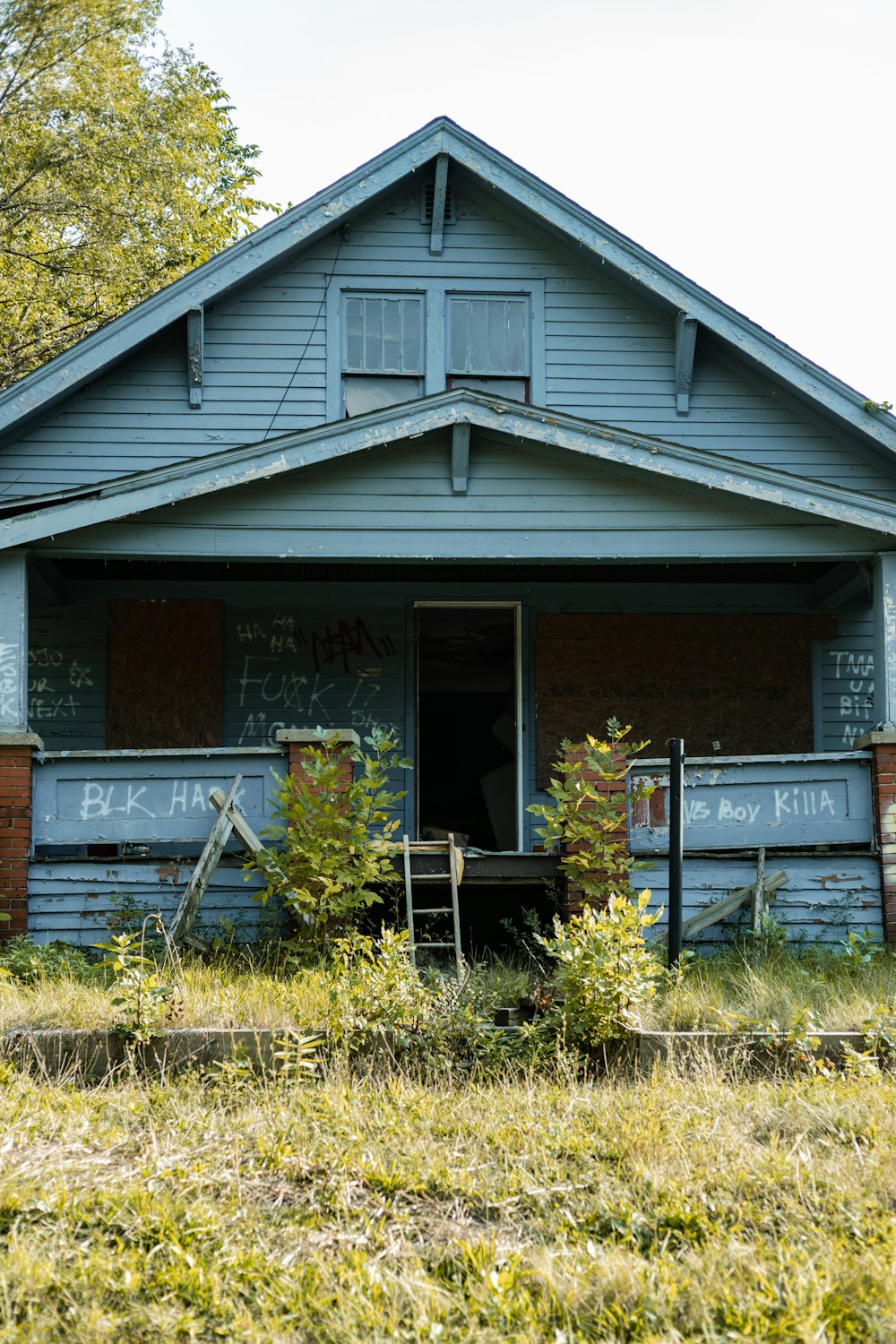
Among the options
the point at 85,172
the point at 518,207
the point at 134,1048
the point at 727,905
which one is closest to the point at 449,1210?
the point at 134,1048

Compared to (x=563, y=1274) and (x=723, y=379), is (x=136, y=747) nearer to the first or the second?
(x=723, y=379)

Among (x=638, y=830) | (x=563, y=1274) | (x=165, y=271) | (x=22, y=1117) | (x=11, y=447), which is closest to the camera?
(x=563, y=1274)

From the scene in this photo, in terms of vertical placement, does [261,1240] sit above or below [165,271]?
below

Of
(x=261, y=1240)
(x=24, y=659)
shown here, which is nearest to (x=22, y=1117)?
(x=261, y=1240)

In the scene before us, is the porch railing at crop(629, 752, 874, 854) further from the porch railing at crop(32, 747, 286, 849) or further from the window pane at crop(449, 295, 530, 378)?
the window pane at crop(449, 295, 530, 378)

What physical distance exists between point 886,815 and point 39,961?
221 inches

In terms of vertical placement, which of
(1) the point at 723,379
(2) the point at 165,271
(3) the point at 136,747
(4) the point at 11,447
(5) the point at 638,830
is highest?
(2) the point at 165,271

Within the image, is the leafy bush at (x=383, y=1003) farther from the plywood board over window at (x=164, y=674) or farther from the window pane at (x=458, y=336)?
the window pane at (x=458, y=336)

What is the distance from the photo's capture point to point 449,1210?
451 cm

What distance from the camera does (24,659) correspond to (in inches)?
334

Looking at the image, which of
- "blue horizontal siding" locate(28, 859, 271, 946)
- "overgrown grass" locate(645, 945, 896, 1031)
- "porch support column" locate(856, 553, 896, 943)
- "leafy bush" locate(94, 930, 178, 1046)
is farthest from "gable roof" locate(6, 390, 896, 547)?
"leafy bush" locate(94, 930, 178, 1046)

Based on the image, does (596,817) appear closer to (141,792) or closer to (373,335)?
(141,792)

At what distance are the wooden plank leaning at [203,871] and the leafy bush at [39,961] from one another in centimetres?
59

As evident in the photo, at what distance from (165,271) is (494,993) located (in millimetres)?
16697
